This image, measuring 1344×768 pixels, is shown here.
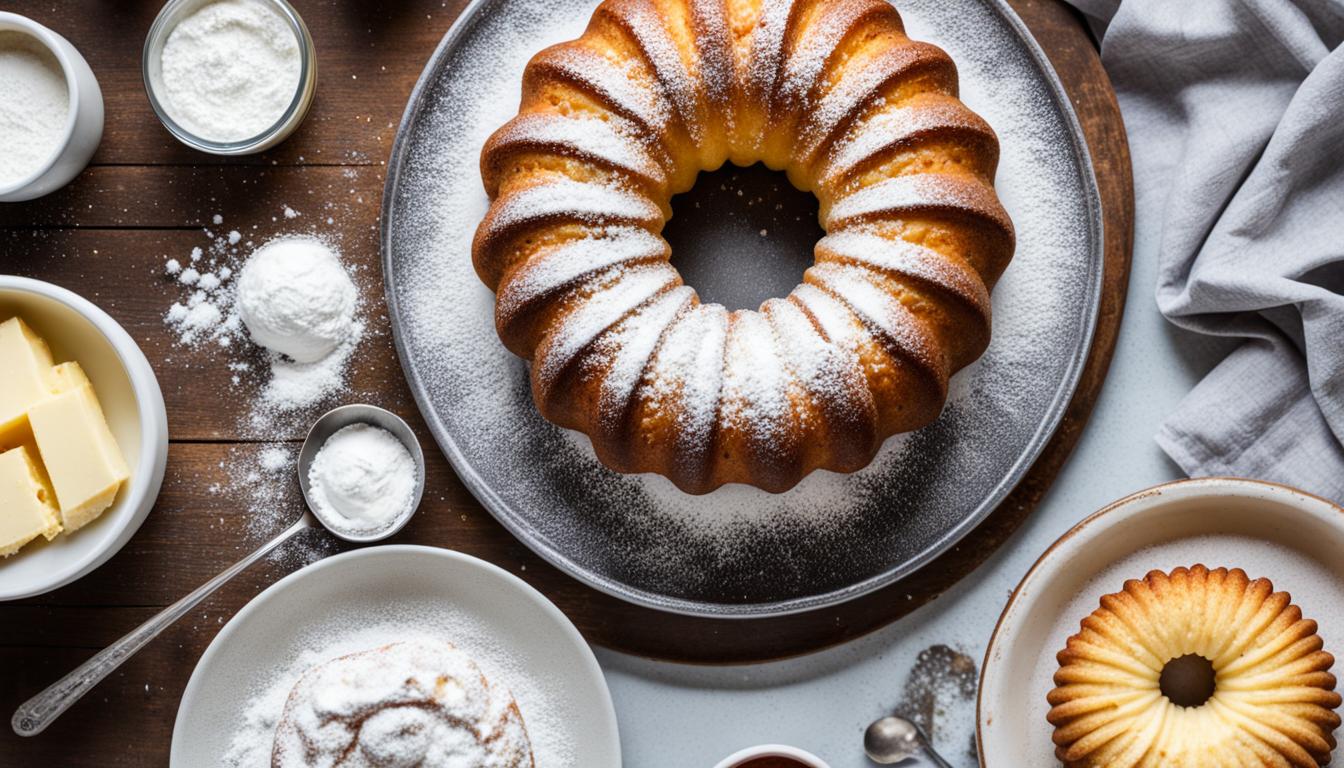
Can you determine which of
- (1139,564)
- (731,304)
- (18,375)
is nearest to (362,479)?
(18,375)

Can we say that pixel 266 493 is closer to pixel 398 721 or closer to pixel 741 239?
pixel 398 721

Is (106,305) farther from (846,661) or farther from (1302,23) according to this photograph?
(1302,23)

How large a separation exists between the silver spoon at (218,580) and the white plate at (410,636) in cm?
9

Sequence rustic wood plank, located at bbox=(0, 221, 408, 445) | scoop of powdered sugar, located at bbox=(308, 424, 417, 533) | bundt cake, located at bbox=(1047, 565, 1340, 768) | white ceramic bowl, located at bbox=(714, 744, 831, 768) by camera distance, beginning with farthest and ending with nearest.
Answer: rustic wood plank, located at bbox=(0, 221, 408, 445), scoop of powdered sugar, located at bbox=(308, 424, 417, 533), white ceramic bowl, located at bbox=(714, 744, 831, 768), bundt cake, located at bbox=(1047, 565, 1340, 768)

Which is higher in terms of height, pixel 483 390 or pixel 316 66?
pixel 316 66

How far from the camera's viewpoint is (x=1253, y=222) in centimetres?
221

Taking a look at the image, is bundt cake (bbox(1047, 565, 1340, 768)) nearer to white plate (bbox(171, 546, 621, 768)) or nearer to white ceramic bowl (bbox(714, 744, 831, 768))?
white ceramic bowl (bbox(714, 744, 831, 768))

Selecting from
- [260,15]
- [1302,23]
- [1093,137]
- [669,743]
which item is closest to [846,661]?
[669,743]

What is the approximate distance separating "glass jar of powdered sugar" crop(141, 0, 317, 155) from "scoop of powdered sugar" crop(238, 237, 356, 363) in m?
0.21

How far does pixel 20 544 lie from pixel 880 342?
5.14ft

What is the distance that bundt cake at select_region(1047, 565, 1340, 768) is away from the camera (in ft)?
6.45

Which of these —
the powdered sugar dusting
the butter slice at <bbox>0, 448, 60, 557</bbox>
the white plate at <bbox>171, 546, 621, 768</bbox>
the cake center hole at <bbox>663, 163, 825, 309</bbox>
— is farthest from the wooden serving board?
the cake center hole at <bbox>663, 163, 825, 309</bbox>

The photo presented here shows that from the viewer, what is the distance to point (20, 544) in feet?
7.06

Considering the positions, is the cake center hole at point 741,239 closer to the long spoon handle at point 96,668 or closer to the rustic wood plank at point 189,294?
the rustic wood plank at point 189,294
